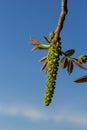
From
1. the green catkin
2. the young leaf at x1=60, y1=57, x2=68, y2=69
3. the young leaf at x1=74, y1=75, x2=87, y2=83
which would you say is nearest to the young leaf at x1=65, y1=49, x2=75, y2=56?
the young leaf at x1=60, y1=57, x2=68, y2=69

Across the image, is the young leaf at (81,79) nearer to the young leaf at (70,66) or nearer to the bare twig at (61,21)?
the bare twig at (61,21)

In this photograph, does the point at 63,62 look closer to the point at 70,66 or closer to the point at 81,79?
the point at 70,66

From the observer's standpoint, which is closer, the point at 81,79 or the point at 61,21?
the point at 81,79

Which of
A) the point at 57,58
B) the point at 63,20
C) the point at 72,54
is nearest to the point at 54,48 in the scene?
the point at 57,58

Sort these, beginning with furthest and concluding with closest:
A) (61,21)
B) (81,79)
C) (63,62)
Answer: (63,62)
(61,21)
(81,79)

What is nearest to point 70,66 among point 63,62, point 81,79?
point 63,62

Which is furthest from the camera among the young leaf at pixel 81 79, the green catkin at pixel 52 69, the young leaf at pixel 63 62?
the young leaf at pixel 63 62

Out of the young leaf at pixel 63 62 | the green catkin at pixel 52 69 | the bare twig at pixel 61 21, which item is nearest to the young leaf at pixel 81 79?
the green catkin at pixel 52 69

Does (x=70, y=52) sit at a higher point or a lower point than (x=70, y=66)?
higher
